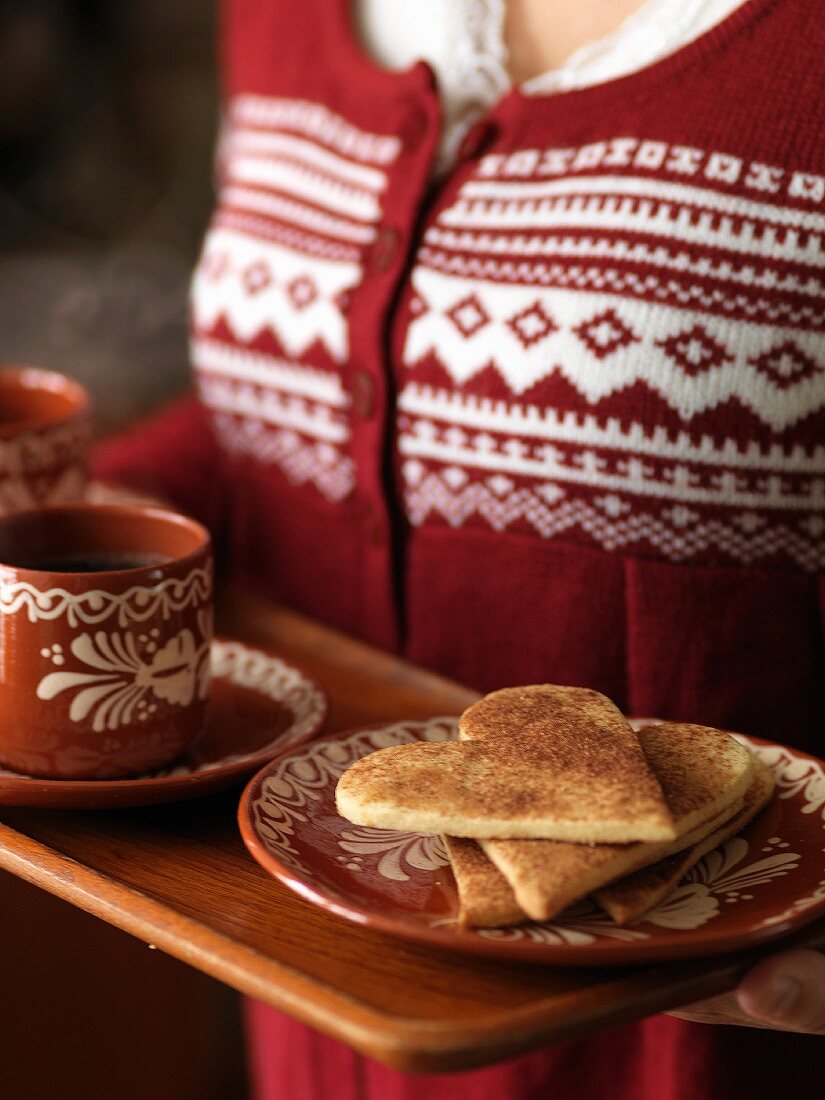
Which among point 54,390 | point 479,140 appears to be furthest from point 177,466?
point 479,140

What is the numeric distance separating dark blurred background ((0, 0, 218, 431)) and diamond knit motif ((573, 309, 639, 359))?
1.87 m

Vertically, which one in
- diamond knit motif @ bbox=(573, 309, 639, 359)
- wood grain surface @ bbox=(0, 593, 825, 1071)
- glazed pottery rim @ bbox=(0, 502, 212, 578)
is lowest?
wood grain surface @ bbox=(0, 593, 825, 1071)

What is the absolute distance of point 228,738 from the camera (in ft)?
2.02

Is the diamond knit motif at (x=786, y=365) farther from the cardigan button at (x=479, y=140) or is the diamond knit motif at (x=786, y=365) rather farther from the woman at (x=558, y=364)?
the cardigan button at (x=479, y=140)

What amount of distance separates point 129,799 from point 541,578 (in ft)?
0.91

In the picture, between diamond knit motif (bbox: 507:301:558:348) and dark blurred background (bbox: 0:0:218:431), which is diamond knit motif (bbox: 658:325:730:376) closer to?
diamond knit motif (bbox: 507:301:558:348)

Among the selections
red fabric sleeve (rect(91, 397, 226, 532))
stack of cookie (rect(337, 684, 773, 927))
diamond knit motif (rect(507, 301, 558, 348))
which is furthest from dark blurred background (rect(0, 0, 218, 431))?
stack of cookie (rect(337, 684, 773, 927))

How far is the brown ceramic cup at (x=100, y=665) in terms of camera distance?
54 cm

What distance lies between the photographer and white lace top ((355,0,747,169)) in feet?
2.27

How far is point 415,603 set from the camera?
0.81 meters

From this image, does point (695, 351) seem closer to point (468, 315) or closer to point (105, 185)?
point (468, 315)

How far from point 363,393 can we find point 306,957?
40 centimetres

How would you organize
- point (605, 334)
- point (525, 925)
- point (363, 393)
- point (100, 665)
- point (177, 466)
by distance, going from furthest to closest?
point (177, 466)
point (363, 393)
point (605, 334)
point (100, 665)
point (525, 925)

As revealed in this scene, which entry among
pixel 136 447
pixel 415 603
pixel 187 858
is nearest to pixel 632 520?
pixel 415 603
